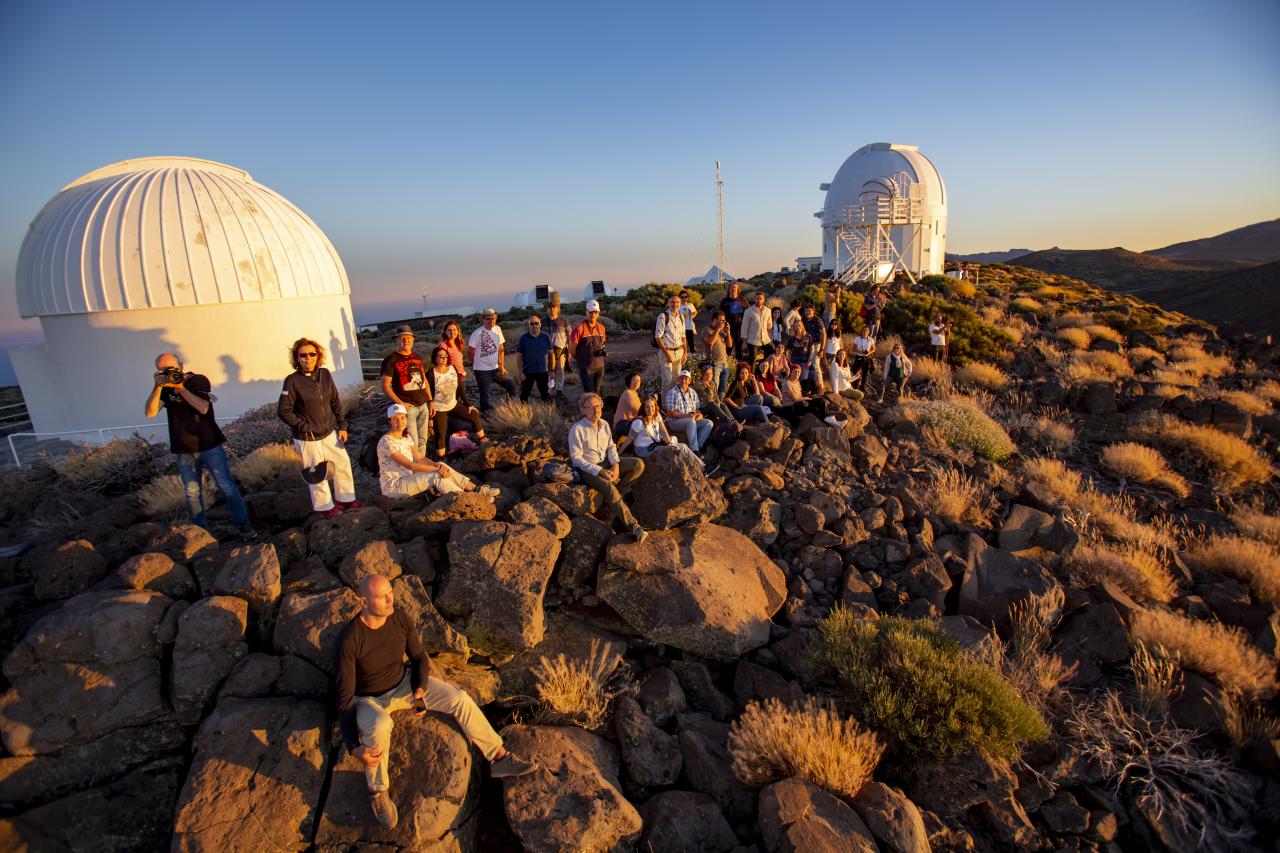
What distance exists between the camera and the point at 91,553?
4812 millimetres

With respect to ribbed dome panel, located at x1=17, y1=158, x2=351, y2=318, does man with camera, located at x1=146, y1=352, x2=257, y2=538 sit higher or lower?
lower

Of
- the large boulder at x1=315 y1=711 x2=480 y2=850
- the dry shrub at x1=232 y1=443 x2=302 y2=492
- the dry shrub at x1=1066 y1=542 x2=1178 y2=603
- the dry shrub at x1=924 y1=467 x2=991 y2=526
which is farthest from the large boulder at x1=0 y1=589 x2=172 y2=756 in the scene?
the dry shrub at x1=1066 y1=542 x2=1178 y2=603

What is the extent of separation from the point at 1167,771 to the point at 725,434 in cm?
497

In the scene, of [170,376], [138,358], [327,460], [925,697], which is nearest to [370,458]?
[327,460]

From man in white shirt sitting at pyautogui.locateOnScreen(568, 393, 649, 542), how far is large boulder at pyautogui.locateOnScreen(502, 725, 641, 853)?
210 cm

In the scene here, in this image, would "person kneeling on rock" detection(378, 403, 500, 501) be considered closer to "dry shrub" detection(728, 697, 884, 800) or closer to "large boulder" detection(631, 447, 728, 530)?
"large boulder" detection(631, 447, 728, 530)

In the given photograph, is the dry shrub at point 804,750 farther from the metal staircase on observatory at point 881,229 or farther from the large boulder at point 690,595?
the metal staircase on observatory at point 881,229

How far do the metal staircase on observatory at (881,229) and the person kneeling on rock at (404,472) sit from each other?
24.9 m

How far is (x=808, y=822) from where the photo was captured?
3.61m

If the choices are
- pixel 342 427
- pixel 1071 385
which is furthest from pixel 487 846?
pixel 1071 385

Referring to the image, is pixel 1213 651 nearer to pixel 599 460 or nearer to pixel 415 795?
pixel 599 460

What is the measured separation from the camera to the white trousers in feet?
17.3

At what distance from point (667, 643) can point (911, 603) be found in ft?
8.48

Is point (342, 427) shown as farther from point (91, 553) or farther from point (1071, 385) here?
point (1071, 385)
